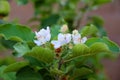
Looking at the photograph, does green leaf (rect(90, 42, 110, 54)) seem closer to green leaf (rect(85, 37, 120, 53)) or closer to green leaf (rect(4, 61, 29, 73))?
green leaf (rect(85, 37, 120, 53))

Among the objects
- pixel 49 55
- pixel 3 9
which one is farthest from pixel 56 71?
pixel 3 9

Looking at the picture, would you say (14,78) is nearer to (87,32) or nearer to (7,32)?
(7,32)

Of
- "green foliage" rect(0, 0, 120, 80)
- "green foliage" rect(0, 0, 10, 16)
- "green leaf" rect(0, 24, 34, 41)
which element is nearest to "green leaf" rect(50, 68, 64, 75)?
"green foliage" rect(0, 0, 120, 80)

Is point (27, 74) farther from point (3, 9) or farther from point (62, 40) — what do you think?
point (3, 9)

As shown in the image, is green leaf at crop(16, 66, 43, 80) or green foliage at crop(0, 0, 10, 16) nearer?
green leaf at crop(16, 66, 43, 80)

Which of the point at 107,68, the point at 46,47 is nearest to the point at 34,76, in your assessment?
the point at 46,47

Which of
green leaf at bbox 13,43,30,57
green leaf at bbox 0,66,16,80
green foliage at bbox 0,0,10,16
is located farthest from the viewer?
green foliage at bbox 0,0,10,16
